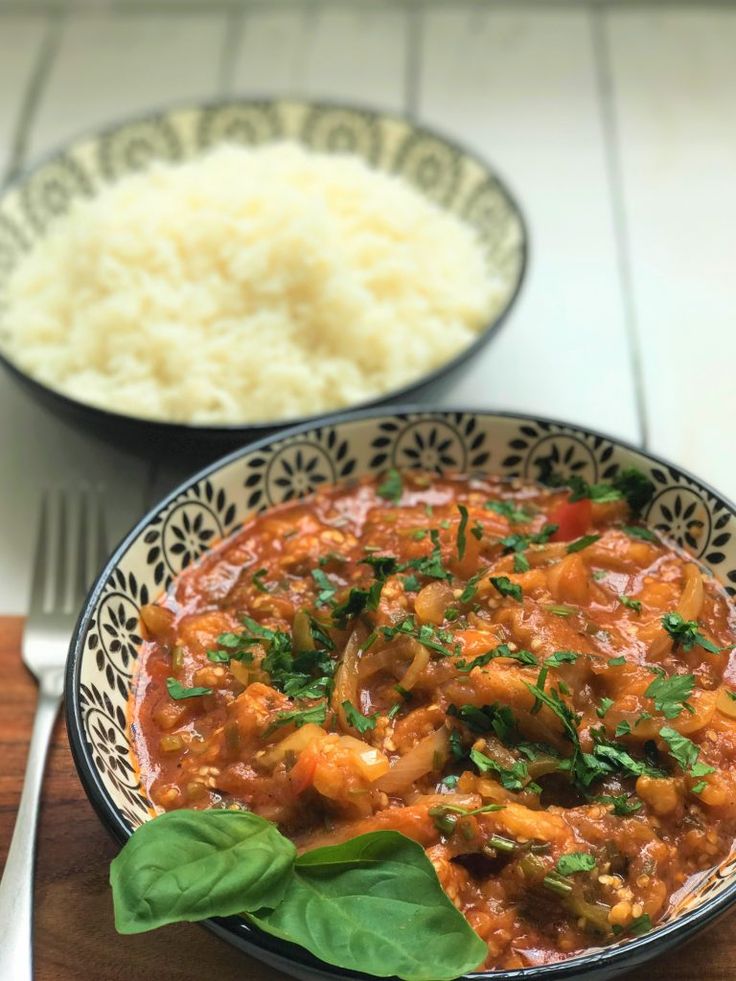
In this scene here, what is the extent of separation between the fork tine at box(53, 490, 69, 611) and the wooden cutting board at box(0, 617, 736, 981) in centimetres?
60

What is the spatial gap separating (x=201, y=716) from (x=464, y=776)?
0.69m

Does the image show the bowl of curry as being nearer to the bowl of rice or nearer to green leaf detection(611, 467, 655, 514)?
green leaf detection(611, 467, 655, 514)

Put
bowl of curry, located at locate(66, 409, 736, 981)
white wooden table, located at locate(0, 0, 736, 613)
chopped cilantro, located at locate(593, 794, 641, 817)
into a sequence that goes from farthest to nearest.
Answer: white wooden table, located at locate(0, 0, 736, 613)
chopped cilantro, located at locate(593, 794, 641, 817)
bowl of curry, located at locate(66, 409, 736, 981)

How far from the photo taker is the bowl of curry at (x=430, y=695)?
2.14 meters

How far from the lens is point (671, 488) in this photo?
10.0ft

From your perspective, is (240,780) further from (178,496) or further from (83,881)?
(178,496)

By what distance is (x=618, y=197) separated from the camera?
17.3ft

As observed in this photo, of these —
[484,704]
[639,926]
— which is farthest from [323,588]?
[639,926]

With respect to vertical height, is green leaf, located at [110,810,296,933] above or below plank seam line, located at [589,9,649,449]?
below

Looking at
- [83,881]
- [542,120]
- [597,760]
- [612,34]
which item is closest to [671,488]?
[597,760]

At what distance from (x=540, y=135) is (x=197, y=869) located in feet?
15.1

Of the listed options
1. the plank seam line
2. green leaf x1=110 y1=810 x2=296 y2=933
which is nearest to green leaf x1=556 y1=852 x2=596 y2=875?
green leaf x1=110 y1=810 x2=296 y2=933

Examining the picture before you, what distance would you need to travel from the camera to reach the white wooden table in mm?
4168

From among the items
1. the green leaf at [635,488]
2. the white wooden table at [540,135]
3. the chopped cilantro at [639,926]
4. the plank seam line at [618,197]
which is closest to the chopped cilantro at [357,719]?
the chopped cilantro at [639,926]
